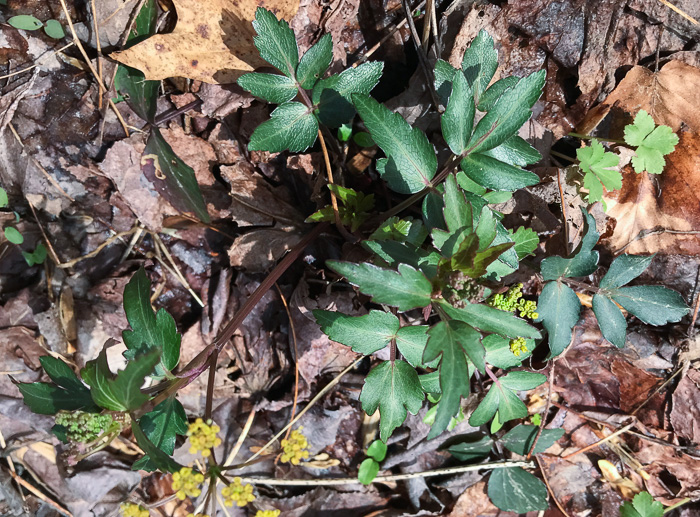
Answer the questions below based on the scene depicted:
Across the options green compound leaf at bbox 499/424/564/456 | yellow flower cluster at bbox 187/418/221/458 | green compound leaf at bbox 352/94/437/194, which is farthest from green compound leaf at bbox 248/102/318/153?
green compound leaf at bbox 499/424/564/456

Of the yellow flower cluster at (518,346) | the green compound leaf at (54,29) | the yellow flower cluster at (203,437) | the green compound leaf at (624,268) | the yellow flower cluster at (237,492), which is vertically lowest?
the yellow flower cluster at (518,346)

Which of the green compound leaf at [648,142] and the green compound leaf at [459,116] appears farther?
the green compound leaf at [648,142]

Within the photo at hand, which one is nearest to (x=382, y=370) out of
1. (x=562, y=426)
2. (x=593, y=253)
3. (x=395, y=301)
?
(x=395, y=301)

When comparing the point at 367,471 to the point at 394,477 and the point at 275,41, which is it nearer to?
the point at 394,477

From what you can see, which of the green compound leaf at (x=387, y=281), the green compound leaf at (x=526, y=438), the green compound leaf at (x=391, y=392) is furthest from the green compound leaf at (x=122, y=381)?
the green compound leaf at (x=526, y=438)

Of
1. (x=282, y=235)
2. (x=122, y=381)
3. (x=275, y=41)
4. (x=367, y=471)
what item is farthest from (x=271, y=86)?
(x=367, y=471)

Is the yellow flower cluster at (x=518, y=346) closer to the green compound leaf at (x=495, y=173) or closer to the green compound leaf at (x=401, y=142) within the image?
the green compound leaf at (x=495, y=173)
